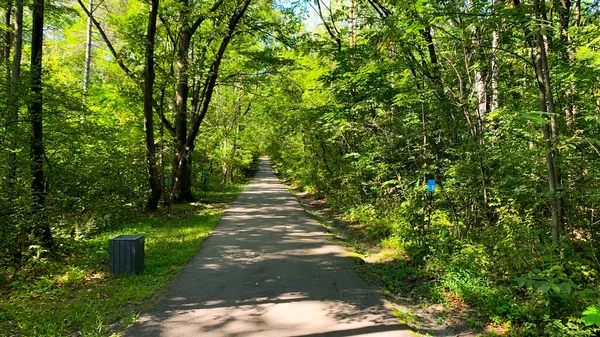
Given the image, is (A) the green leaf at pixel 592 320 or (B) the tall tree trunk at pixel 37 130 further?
(B) the tall tree trunk at pixel 37 130

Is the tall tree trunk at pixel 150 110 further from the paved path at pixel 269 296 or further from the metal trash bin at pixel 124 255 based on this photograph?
the metal trash bin at pixel 124 255

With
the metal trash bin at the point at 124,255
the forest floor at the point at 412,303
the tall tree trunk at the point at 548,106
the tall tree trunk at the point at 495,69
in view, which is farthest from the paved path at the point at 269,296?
the tall tree trunk at the point at 495,69

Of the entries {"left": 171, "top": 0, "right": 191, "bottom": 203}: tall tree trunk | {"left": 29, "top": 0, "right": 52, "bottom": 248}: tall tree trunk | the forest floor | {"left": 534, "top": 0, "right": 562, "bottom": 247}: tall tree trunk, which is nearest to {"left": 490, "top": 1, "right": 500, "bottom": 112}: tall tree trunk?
{"left": 534, "top": 0, "right": 562, "bottom": 247}: tall tree trunk

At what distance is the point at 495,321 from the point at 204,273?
4.61 metres

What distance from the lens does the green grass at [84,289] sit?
4.43 metres

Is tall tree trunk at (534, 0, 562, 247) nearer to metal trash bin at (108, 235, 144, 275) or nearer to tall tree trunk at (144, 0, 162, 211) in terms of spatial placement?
metal trash bin at (108, 235, 144, 275)

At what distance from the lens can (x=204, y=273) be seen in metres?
6.42

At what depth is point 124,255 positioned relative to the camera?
6.23 m

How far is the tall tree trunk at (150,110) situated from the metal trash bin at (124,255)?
232 inches

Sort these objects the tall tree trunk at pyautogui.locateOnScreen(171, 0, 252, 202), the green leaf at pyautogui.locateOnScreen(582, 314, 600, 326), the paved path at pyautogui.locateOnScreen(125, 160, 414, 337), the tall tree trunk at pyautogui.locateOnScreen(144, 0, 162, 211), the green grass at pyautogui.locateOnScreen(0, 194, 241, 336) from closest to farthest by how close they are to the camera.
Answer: the green leaf at pyautogui.locateOnScreen(582, 314, 600, 326) → the paved path at pyautogui.locateOnScreen(125, 160, 414, 337) → the green grass at pyautogui.locateOnScreen(0, 194, 241, 336) → the tall tree trunk at pyautogui.locateOnScreen(144, 0, 162, 211) → the tall tree trunk at pyautogui.locateOnScreen(171, 0, 252, 202)

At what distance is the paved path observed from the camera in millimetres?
4320

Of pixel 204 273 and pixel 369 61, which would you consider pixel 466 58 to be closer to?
pixel 369 61

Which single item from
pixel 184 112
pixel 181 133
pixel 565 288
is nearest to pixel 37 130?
pixel 184 112

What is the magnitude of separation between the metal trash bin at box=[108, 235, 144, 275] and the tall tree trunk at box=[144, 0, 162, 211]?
19.3ft
